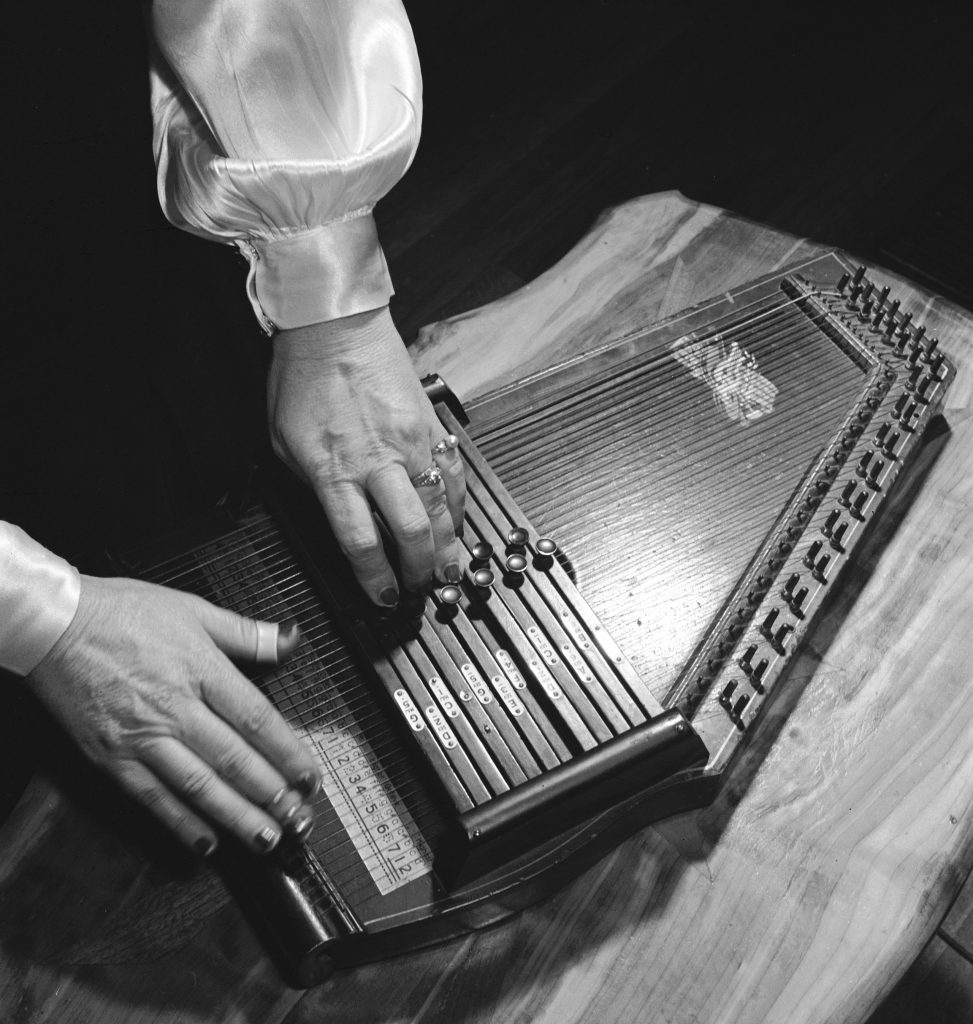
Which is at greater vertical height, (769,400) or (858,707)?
(769,400)

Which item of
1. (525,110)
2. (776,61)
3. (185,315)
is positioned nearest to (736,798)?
(185,315)

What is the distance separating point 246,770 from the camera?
117 centimetres

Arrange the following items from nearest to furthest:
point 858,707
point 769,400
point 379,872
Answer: point 379,872
point 858,707
point 769,400

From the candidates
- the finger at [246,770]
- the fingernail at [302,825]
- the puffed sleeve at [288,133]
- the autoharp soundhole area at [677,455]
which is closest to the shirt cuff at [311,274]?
the puffed sleeve at [288,133]

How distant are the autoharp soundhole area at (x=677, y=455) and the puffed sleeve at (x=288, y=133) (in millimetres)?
437

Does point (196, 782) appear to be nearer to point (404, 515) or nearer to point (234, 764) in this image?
point (234, 764)

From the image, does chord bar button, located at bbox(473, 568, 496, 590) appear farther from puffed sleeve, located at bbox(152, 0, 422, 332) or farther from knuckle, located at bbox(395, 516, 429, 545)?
puffed sleeve, located at bbox(152, 0, 422, 332)

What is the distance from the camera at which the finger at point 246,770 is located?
3.77 ft

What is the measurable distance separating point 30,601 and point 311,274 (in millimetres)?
620

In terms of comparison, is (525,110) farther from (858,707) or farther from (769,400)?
(858,707)

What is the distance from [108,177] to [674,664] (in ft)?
4.16

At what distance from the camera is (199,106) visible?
4.38 ft

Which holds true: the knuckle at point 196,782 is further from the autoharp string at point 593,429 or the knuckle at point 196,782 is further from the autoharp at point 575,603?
the autoharp string at point 593,429

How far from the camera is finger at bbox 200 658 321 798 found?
117 cm
